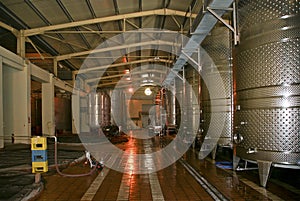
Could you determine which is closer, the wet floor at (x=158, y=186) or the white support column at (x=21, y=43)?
the wet floor at (x=158, y=186)

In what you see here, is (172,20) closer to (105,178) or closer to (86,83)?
(105,178)

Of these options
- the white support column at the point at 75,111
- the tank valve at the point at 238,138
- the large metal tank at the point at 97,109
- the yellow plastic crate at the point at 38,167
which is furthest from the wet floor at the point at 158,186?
the white support column at the point at 75,111

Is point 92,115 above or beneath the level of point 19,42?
beneath

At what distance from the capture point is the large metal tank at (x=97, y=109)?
729 inches

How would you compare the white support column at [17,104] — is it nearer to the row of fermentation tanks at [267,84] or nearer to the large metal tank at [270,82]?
the row of fermentation tanks at [267,84]

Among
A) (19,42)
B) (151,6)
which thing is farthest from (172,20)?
(19,42)

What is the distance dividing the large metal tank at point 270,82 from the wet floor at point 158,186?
0.53 metres

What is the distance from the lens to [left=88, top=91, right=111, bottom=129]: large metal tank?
1852cm

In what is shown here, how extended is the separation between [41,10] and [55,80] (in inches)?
326

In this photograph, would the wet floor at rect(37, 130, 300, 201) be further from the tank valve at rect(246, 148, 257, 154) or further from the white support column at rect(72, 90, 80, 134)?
the white support column at rect(72, 90, 80, 134)

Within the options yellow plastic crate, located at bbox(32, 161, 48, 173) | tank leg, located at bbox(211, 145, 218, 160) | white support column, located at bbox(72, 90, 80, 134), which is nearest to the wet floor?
yellow plastic crate, located at bbox(32, 161, 48, 173)

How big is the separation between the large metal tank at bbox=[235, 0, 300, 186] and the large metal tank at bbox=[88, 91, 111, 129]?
13.6 m

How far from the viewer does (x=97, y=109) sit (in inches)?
729

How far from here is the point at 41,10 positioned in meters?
10.8
